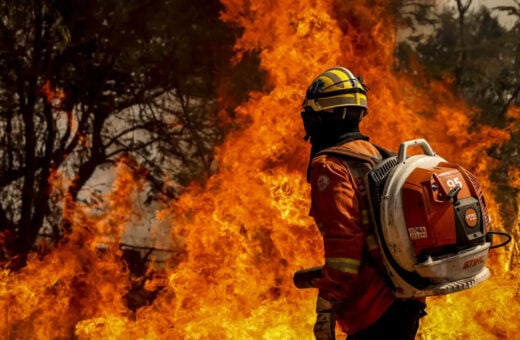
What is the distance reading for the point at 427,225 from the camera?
282 cm

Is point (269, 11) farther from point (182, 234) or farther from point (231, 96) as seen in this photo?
point (182, 234)

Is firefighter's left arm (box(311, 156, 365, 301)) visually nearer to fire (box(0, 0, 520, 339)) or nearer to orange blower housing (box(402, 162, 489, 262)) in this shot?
orange blower housing (box(402, 162, 489, 262))

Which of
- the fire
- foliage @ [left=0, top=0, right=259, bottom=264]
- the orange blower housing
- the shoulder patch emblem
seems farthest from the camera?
foliage @ [left=0, top=0, right=259, bottom=264]

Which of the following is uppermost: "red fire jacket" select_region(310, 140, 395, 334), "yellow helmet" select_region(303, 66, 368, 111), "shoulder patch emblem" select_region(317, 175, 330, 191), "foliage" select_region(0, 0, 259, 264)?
"foliage" select_region(0, 0, 259, 264)

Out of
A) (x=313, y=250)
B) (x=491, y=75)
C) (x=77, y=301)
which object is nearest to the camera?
(x=313, y=250)

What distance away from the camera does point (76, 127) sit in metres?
9.53

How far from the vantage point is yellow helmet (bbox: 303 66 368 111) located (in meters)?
3.25

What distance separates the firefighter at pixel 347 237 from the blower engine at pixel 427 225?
0.29 feet

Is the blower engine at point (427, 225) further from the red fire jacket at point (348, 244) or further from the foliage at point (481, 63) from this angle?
the foliage at point (481, 63)

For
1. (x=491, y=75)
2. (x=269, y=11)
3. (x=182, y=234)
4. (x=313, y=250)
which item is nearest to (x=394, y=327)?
(x=313, y=250)

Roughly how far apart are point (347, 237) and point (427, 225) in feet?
1.15

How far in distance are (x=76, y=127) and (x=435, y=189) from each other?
7.57 meters

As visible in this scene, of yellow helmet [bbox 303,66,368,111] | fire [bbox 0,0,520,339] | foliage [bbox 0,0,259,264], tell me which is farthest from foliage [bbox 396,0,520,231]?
yellow helmet [bbox 303,66,368,111]

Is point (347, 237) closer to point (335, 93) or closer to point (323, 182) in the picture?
point (323, 182)
